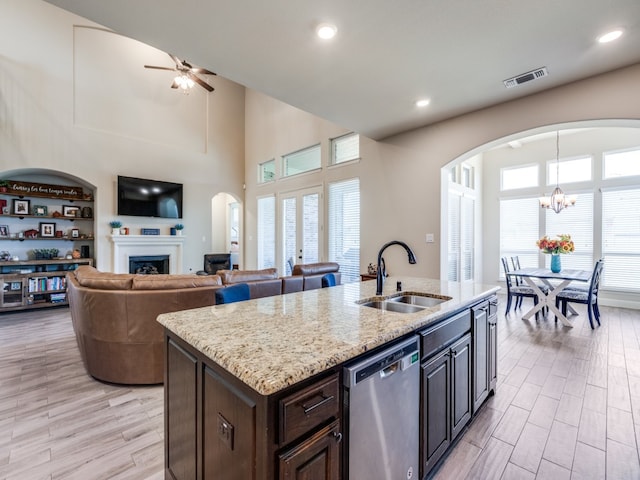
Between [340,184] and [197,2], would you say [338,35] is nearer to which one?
[197,2]

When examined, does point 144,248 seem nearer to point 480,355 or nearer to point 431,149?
point 431,149

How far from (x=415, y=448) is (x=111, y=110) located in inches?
306

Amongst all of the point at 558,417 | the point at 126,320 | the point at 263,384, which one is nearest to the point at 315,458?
the point at 263,384

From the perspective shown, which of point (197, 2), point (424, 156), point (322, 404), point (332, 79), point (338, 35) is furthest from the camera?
point (424, 156)

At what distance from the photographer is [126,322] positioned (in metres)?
2.63

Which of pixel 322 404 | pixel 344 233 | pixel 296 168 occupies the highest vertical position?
pixel 296 168

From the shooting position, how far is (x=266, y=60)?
2.77 m

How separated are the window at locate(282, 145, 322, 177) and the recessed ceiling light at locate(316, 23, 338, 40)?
147 inches

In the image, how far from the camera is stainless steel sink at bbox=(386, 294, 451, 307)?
212cm

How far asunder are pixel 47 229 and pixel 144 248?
166 centimetres

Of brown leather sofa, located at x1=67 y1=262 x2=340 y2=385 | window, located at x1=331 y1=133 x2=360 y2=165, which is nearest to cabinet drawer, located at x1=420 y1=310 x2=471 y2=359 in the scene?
brown leather sofa, located at x1=67 y1=262 x2=340 y2=385

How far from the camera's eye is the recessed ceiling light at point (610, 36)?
2.34 m

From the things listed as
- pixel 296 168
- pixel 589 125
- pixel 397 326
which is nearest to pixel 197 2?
pixel 397 326

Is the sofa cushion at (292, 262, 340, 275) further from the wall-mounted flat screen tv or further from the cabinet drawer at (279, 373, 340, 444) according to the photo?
the wall-mounted flat screen tv
